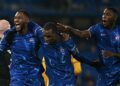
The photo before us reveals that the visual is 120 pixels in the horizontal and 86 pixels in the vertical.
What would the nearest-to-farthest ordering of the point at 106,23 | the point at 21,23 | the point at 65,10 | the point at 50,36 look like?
the point at 50,36 < the point at 21,23 < the point at 106,23 < the point at 65,10

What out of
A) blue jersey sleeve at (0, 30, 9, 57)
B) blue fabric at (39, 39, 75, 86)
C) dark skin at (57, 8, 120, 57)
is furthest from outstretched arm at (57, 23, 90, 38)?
blue jersey sleeve at (0, 30, 9, 57)

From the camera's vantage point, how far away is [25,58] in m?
9.90

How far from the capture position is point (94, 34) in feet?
33.7

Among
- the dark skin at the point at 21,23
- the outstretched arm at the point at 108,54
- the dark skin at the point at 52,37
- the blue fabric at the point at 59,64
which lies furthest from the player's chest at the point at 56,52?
the outstretched arm at the point at 108,54

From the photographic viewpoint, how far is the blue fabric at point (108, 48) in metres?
10.1

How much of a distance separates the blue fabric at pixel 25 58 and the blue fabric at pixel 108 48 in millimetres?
951

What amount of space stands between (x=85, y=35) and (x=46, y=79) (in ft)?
3.08

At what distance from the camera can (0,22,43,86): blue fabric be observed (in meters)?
9.91

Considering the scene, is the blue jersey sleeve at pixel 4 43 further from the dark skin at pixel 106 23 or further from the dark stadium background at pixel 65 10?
the dark stadium background at pixel 65 10

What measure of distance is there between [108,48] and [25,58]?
4.24ft

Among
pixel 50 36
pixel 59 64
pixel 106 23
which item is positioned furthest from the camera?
pixel 106 23

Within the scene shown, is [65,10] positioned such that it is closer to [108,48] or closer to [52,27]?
[108,48]

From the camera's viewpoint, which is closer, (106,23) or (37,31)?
(37,31)

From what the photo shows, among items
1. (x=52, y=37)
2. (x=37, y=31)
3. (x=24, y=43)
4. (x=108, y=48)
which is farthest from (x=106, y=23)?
(x=24, y=43)
